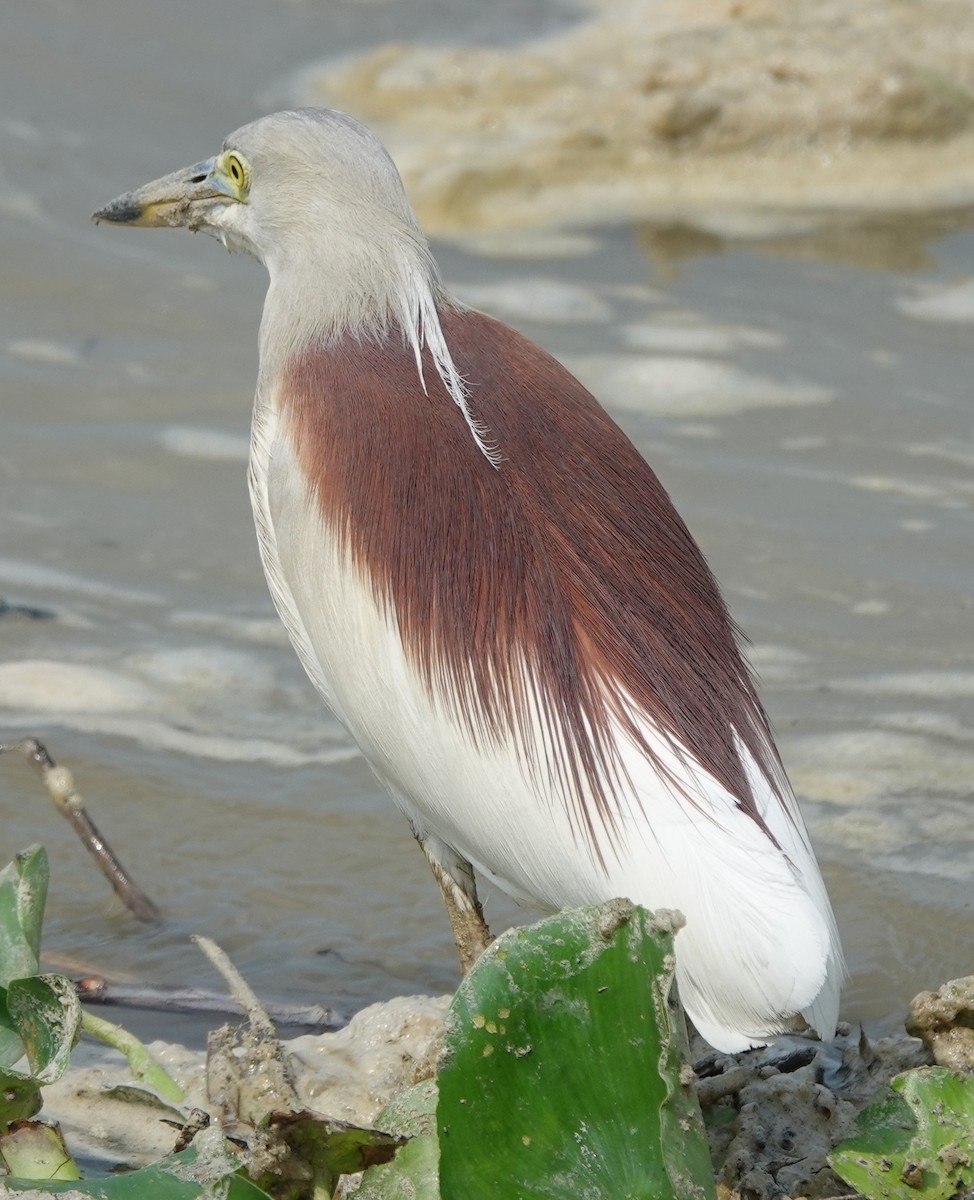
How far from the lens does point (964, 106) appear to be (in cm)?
748

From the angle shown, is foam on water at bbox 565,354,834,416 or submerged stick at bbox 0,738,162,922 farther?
foam on water at bbox 565,354,834,416

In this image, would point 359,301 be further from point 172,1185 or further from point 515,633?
point 172,1185

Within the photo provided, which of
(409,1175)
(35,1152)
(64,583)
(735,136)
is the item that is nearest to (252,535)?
(64,583)

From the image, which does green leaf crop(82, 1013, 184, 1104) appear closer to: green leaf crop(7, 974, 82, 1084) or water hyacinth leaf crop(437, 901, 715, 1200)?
green leaf crop(7, 974, 82, 1084)

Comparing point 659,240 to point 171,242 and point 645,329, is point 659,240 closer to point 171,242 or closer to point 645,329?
point 645,329

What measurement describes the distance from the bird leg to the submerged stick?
57cm

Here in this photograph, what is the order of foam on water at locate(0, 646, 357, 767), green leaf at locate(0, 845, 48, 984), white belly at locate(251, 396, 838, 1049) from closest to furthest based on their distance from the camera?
1. white belly at locate(251, 396, 838, 1049)
2. green leaf at locate(0, 845, 48, 984)
3. foam on water at locate(0, 646, 357, 767)

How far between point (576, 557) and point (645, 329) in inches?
157

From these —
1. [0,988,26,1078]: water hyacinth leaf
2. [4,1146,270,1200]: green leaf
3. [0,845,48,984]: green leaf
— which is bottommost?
[4,1146,270,1200]: green leaf

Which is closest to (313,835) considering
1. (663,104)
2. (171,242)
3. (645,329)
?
(645,329)

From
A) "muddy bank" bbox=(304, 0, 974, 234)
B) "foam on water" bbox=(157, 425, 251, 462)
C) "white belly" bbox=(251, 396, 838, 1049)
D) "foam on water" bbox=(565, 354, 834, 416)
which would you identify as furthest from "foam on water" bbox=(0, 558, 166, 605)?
"muddy bank" bbox=(304, 0, 974, 234)

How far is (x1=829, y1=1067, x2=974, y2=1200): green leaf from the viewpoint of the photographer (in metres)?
1.89

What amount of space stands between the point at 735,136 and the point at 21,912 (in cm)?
612

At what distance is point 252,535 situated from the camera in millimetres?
4812
